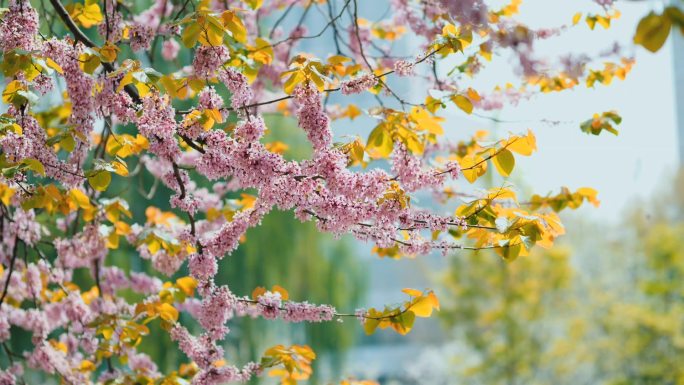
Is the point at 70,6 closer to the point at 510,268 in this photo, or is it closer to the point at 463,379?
the point at 510,268

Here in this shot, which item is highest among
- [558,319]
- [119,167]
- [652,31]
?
[558,319]

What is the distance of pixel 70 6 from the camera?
66.9 inches

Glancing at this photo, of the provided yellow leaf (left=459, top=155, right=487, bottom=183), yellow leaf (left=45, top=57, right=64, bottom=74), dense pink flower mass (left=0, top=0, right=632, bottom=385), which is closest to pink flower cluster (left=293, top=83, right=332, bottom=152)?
dense pink flower mass (left=0, top=0, right=632, bottom=385)

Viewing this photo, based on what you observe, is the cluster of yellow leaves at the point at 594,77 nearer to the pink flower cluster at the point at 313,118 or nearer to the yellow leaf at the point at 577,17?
the yellow leaf at the point at 577,17

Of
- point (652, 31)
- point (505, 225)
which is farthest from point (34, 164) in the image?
point (652, 31)

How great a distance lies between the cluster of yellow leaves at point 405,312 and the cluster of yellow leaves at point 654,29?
28.5 inches

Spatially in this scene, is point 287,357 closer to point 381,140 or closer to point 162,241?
point 162,241

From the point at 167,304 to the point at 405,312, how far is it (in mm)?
542

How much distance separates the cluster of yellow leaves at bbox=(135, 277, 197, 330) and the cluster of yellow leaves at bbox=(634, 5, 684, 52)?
116cm

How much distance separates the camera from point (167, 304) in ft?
5.48

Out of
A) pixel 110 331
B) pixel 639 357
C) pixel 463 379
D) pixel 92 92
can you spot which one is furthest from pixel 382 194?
pixel 463 379

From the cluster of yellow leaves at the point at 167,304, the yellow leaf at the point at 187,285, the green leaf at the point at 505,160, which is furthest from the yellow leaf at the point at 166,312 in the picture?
the green leaf at the point at 505,160

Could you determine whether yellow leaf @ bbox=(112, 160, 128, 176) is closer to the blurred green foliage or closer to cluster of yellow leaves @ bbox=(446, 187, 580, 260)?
cluster of yellow leaves @ bbox=(446, 187, 580, 260)

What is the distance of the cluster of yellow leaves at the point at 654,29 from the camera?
0.70 m
